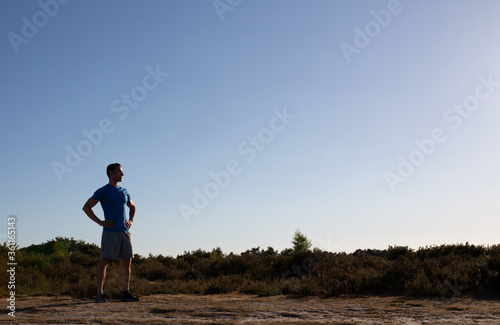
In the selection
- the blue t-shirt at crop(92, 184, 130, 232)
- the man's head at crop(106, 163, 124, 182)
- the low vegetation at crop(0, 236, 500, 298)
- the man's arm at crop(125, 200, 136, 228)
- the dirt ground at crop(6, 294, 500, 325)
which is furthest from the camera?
the low vegetation at crop(0, 236, 500, 298)

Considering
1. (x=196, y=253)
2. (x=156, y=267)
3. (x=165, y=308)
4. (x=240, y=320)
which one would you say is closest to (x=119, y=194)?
(x=165, y=308)

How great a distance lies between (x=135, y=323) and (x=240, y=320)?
1.14 metres

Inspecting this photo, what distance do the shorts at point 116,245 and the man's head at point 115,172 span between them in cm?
87

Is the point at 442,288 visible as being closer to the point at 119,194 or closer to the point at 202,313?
the point at 202,313

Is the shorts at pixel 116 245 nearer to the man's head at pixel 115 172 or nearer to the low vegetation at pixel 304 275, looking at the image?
the man's head at pixel 115 172

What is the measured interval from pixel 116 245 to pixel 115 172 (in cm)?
118

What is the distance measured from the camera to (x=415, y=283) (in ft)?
27.1

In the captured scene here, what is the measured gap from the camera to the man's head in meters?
7.14

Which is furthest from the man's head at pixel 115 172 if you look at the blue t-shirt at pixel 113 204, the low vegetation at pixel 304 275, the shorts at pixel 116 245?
the low vegetation at pixel 304 275

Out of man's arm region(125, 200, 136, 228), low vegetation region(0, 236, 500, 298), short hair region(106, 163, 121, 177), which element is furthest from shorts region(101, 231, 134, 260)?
low vegetation region(0, 236, 500, 298)

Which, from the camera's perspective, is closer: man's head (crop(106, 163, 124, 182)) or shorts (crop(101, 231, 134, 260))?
shorts (crop(101, 231, 134, 260))

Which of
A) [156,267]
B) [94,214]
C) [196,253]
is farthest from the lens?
[196,253]

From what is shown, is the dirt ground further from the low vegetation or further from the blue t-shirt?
the low vegetation

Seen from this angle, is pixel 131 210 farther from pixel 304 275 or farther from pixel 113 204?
pixel 304 275
